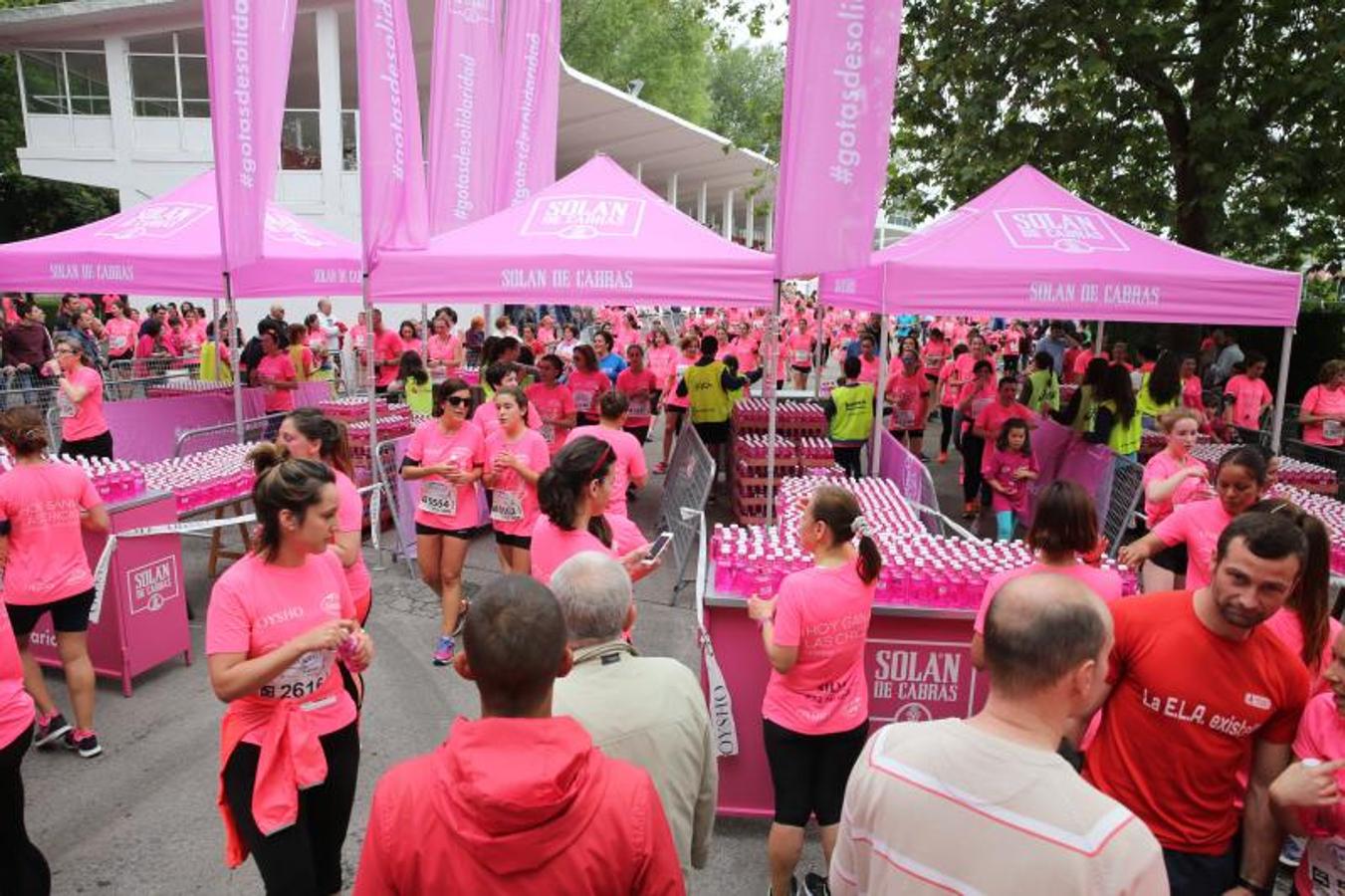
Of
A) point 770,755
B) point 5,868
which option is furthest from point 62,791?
point 770,755

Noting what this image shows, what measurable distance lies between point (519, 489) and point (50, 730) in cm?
299

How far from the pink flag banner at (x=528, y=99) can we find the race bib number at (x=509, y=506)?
4.84 m

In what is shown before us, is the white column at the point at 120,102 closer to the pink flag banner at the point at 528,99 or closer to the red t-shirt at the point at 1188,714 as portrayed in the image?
the pink flag banner at the point at 528,99

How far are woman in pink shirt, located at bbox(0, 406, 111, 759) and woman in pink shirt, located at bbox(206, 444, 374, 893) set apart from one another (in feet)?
7.89

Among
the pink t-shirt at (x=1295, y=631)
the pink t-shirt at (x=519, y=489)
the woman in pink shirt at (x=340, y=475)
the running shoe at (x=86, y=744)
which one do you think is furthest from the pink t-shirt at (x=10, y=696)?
the pink t-shirt at (x=1295, y=631)

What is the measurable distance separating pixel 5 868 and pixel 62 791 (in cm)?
181

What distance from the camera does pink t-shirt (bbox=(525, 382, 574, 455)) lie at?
8.57m

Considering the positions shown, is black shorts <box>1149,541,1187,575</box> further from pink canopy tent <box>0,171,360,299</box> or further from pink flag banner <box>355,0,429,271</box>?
pink canopy tent <box>0,171,360,299</box>

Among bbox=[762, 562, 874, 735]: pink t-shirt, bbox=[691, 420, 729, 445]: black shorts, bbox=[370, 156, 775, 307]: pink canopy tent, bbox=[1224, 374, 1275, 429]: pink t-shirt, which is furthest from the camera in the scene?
bbox=[1224, 374, 1275, 429]: pink t-shirt

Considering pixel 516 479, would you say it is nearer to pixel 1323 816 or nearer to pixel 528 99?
pixel 1323 816

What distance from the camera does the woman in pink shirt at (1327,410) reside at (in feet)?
30.3

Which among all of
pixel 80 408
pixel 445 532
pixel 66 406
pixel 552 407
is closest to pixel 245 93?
pixel 80 408

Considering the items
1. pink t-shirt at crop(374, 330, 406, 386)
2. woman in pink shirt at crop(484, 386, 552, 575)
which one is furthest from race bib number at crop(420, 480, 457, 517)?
pink t-shirt at crop(374, 330, 406, 386)

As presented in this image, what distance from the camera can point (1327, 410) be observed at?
30.5ft
